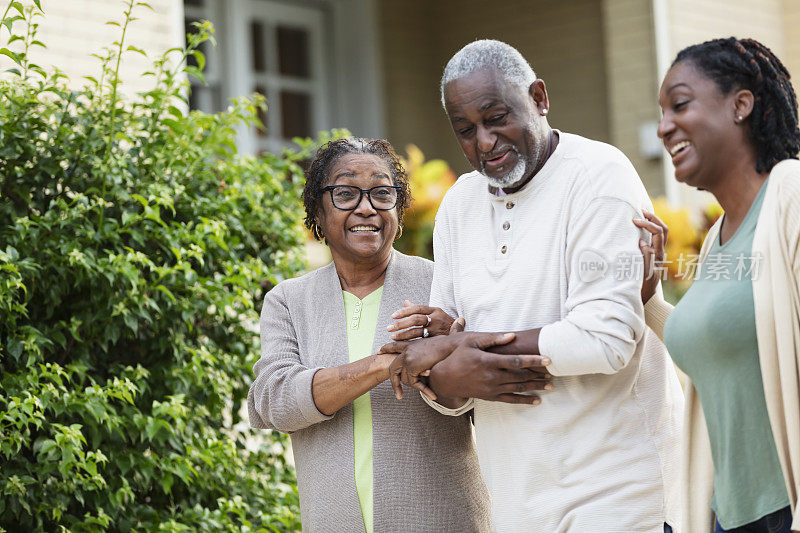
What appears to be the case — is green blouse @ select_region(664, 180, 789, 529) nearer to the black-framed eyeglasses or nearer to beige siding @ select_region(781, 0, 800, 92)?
the black-framed eyeglasses

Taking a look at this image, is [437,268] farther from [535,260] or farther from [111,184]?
[111,184]

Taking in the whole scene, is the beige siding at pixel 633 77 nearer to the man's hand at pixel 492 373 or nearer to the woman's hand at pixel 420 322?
the woman's hand at pixel 420 322

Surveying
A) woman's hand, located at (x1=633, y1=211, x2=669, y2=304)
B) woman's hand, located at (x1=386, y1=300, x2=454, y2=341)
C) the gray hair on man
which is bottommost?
woman's hand, located at (x1=386, y1=300, x2=454, y2=341)

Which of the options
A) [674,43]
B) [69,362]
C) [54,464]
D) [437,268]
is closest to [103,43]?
[69,362]

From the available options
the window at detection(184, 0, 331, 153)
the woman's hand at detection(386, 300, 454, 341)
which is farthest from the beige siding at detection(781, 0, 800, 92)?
the woman's hand at detection(386, 300, 454, 341)

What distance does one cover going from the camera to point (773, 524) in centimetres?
227

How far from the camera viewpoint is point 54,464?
343cm

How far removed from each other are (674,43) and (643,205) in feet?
17.8

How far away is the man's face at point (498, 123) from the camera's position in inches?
104

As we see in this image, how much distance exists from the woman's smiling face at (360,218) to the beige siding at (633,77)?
4861mm

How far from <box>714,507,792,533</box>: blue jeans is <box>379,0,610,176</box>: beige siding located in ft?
20.9

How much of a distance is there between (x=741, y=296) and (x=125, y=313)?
227 cm

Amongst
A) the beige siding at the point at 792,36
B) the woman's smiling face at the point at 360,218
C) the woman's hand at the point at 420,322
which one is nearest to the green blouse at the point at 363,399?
the woman's smiling face at the point at 360,218

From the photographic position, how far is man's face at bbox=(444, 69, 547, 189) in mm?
2654
